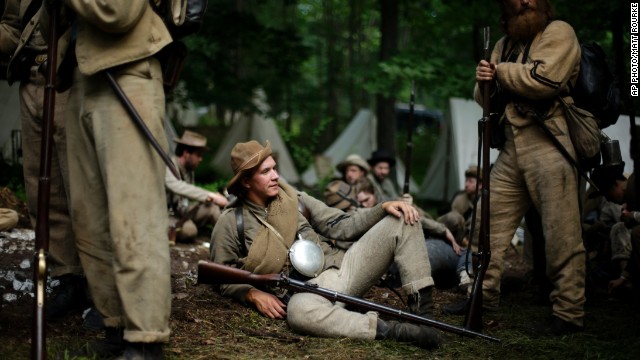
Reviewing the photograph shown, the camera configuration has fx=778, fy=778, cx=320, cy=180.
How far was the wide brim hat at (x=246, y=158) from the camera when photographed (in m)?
5.02

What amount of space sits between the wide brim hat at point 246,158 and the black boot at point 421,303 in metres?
1.31

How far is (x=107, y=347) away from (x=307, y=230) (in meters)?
1.76

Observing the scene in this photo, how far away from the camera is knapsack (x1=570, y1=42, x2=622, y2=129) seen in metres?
5.16

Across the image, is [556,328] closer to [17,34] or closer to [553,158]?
[553,158]

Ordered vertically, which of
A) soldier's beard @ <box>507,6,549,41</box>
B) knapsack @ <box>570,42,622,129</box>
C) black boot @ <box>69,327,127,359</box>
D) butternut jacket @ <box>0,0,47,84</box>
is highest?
soldier's beard @ <box>507,6,549,41</box>

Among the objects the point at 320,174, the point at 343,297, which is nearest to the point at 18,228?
the point at 343,297

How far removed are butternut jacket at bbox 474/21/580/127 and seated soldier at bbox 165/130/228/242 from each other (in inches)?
154

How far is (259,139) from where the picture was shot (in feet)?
58.7

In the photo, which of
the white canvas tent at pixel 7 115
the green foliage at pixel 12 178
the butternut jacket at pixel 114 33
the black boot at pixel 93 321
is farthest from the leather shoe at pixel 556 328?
the white canvas tent at pixel 7 115

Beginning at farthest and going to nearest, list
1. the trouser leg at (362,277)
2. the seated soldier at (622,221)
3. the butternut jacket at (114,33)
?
the seated soldier at (622,221) → the trouser leg at (362,277) → the butternut jacket at (114,33)

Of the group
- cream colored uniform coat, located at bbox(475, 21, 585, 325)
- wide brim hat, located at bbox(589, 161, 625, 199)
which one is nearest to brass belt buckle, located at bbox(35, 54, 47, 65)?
cream colored uniform coat, located at bbox(475, 21, 585, 325)

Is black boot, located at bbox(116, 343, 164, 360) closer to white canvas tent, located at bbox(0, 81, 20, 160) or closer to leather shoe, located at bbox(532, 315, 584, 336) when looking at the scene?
leather shoe, located at bbox(532, 315, 584, 336)

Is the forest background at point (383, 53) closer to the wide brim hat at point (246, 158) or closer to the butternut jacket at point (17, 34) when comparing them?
the wide brim hat at point (246, 158)

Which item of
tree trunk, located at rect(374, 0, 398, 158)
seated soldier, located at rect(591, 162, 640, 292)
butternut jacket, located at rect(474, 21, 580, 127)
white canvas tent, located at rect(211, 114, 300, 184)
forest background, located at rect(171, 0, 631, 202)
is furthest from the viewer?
white canvas tent, located at rect(211, 114, 300, 184)
